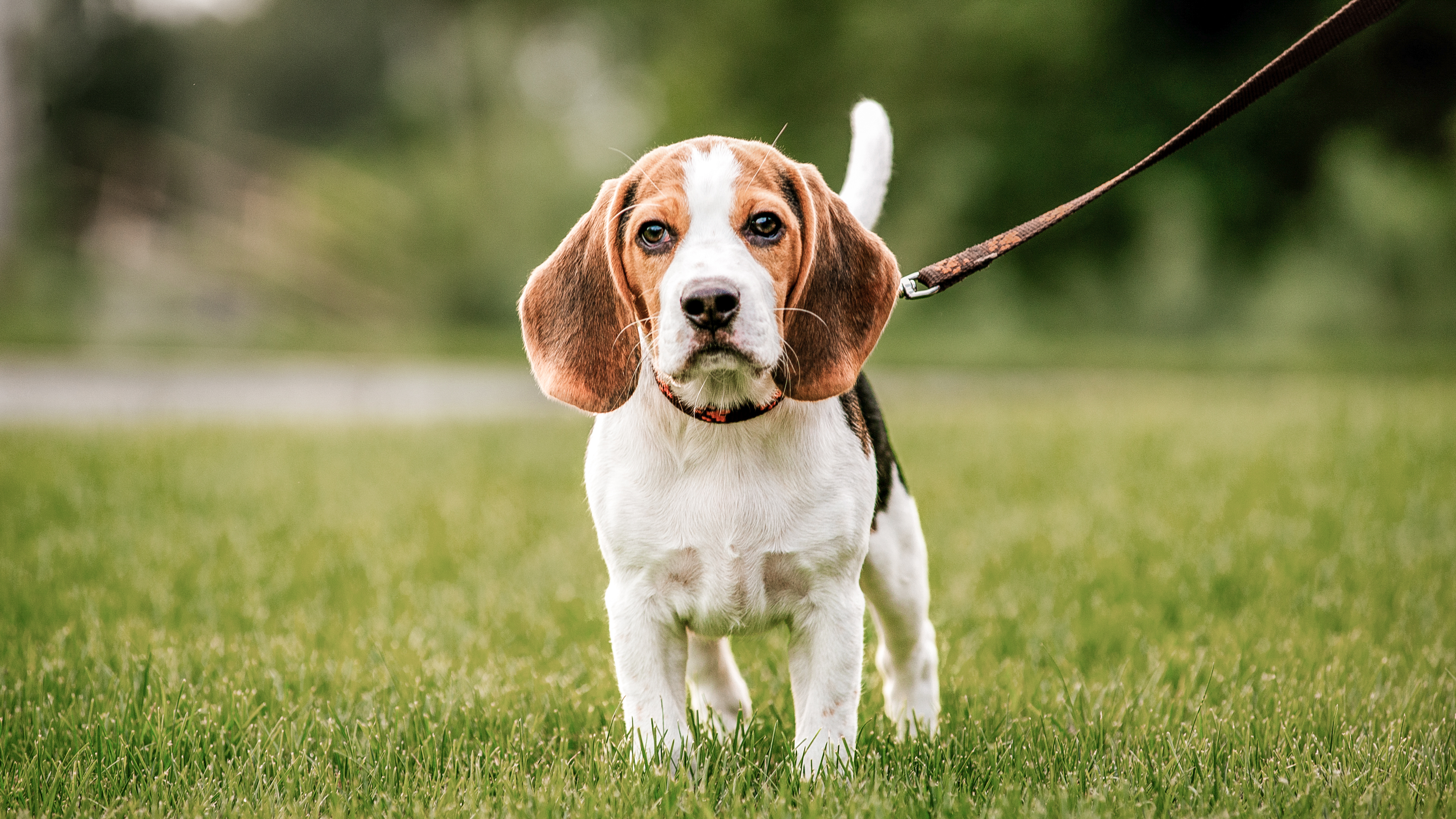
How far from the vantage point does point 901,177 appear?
19016 millimetres

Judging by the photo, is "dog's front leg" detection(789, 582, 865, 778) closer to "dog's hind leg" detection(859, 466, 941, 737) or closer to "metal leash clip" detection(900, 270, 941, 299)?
"dog's hind leg" detection(859, 466, 941, 737)

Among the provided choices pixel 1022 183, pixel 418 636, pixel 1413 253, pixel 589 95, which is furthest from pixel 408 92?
pixel 418 636

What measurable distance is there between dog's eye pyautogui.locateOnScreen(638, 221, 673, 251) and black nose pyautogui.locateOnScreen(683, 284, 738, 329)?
25 centimetres

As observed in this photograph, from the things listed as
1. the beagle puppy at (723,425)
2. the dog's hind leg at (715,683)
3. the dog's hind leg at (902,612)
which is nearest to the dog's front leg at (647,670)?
the beagle puppy at (723,425)

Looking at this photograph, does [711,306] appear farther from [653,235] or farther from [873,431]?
[873,431]

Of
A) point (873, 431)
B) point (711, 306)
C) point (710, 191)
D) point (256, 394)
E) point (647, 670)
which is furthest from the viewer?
point (256, 394)

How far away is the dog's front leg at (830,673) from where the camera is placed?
2504 mm

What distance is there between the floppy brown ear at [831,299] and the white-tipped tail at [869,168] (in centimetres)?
55

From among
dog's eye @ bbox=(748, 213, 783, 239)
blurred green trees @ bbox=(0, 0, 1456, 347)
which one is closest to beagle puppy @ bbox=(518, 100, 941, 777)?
dog's eye @ bbox=(748, 213, 783, 239)

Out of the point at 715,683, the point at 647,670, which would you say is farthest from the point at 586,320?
the point at 715,683

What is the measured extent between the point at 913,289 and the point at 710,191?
0.79 m

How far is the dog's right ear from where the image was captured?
8.38 feet

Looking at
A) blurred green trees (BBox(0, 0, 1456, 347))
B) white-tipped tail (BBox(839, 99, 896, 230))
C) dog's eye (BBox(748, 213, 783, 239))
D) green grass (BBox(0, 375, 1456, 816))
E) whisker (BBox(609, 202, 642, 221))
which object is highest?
blurred green trees (BBox(0, 0, 1456, 347))

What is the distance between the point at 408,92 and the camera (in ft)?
82.5
